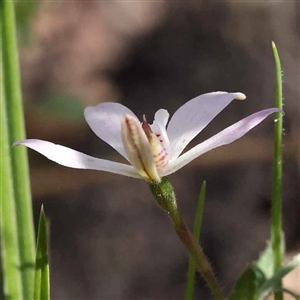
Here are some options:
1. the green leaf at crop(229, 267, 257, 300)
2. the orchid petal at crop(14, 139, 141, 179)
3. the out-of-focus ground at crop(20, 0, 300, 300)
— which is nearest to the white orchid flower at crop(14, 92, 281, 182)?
the orchid petal at crop(14, 139, 141, 179)

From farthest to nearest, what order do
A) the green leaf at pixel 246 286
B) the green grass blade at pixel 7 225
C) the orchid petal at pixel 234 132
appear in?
1. the green grass blade at pixel 7 225
2. the green leaf at pixel 246 286
3. the orchid petal at pixel 234 132

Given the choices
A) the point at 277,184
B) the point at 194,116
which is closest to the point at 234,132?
the point at 194,116

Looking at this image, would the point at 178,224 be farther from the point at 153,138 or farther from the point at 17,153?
the point at 17,153

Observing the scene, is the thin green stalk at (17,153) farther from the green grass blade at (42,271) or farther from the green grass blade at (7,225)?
the green grass blade at (42,271)

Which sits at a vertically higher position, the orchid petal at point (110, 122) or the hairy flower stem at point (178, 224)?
the orchid petal at point (110, 122)

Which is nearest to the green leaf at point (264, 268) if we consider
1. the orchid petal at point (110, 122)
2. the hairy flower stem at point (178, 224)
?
the hairy flower stem at point (178, 224)

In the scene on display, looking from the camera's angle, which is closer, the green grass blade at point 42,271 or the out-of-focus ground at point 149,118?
the green grass blade at point 42,271

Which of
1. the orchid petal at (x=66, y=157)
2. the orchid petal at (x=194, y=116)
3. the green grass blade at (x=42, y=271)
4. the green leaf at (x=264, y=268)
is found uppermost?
the orchid petal at (x=194, y=116)
